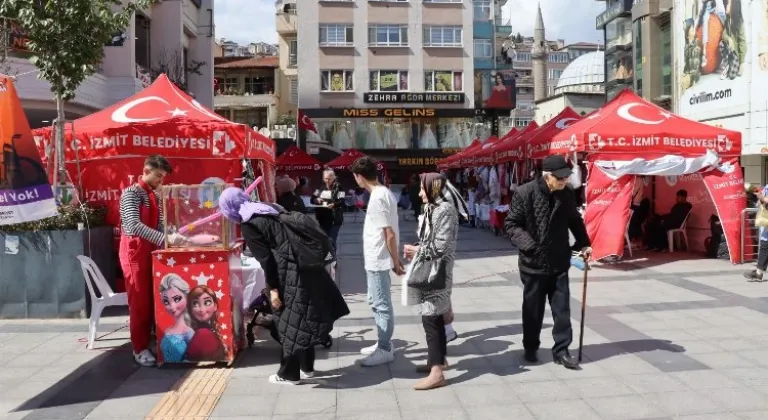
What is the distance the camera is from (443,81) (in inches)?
1618

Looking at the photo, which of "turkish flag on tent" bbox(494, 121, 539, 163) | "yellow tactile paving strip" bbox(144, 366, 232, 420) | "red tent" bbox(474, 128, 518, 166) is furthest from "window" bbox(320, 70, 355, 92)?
"yellow tactile paving strip" bbox(144, 366, 232, 420)

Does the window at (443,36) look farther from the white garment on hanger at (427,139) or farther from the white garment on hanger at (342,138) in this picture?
the white garment on hanger at (342,138)

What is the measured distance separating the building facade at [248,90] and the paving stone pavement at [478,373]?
39.7 metres

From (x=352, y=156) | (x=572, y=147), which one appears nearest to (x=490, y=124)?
(x=352, y=156)

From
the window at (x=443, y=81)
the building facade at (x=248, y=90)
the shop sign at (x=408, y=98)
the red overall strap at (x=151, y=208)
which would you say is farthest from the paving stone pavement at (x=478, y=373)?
the building facade at (x=248, y=90)

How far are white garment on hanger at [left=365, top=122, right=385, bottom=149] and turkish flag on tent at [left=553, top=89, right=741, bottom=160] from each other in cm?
2860

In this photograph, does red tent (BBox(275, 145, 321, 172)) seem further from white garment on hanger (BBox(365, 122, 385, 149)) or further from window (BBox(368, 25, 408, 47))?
window (BBox(368, 25, 408, 47))

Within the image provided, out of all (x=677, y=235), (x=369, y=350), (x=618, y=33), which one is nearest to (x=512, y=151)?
(x=677, y=235)

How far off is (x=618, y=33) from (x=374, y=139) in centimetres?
2632

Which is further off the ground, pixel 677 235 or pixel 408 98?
pixel 408 98

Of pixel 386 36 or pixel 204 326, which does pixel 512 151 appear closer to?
pixel 204 326

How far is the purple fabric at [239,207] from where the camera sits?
5.23 metres

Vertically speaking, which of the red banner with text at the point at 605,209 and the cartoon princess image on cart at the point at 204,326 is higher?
the red banner with text at the point at 605,209

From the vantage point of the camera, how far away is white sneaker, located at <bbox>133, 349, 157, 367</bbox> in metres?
5.98
